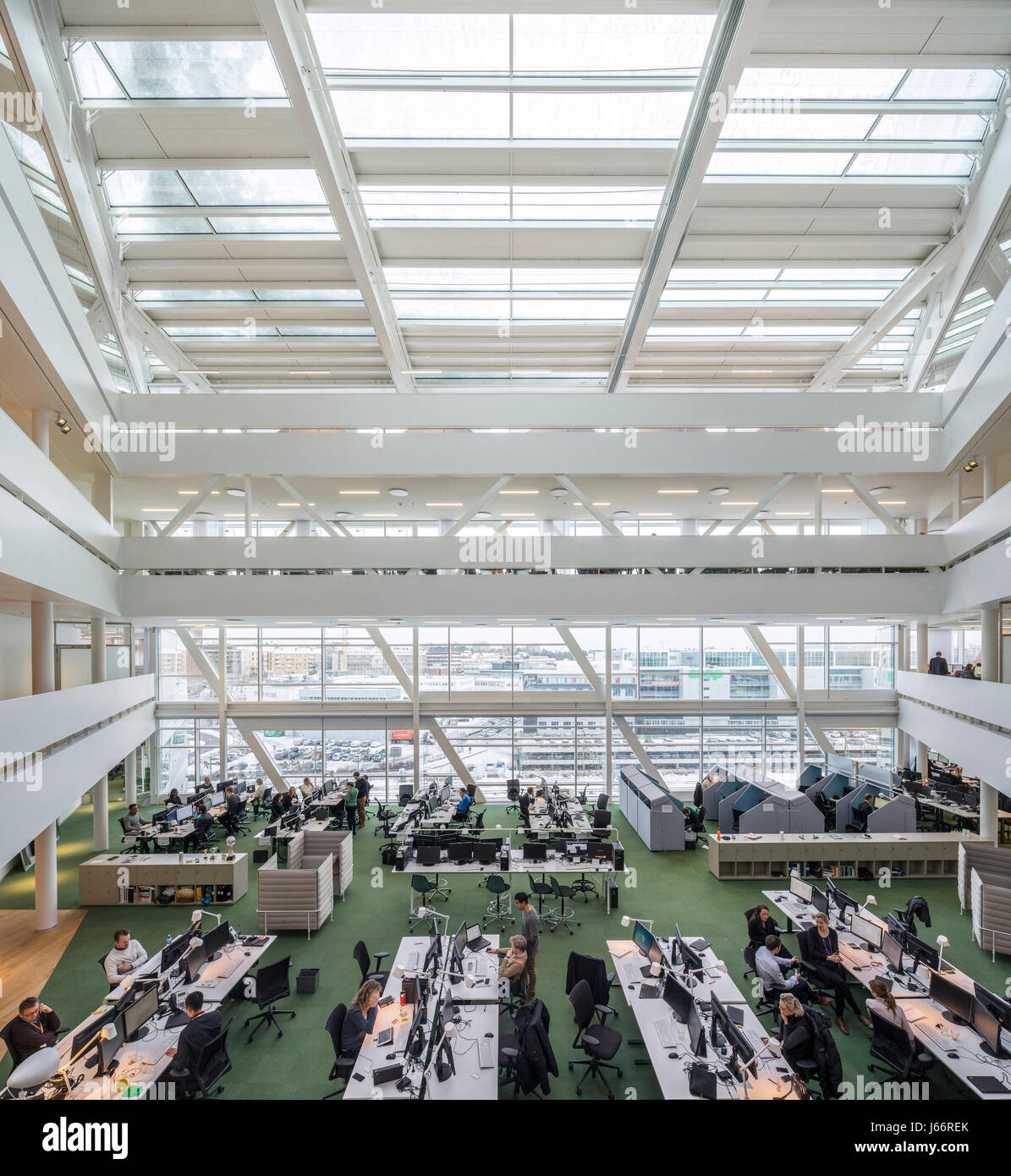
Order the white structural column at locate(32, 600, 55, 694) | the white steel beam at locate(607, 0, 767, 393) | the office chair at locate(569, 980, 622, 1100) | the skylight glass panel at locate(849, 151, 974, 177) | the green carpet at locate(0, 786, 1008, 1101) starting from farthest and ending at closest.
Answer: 1. the white structural column at locate(32, 600, 55, 694)
2. the skylight glass panel at locate(849, 151, 974, 177)
3. the green carpet at locate(0, 786, 1008, 1101)
4. the office chair at locate(569, 980, 622, 1100)
5. the white steel beam at locate(607, 0, 767, 393)

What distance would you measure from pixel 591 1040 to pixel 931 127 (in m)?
12.2

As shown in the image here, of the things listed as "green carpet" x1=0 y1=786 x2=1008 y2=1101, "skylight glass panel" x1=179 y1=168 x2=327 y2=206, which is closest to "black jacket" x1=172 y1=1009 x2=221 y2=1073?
"green carpet" x1=0 y1=786 x2=1008 y2=1101

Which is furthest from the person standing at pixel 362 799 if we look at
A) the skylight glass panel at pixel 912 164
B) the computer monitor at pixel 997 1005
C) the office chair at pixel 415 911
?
the skylight glass panel at pixel 912 164

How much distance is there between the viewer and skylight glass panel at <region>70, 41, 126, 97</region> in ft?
25.1

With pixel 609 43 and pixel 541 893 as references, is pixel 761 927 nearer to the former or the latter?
pixel 541 893

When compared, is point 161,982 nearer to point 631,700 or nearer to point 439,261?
point 439,261

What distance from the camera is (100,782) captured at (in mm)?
15328

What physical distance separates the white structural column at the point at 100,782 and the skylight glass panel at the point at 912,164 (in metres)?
14.9

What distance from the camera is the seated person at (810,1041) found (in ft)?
21.2

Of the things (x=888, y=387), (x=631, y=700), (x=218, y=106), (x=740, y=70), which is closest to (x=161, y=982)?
(x=218, y=106)

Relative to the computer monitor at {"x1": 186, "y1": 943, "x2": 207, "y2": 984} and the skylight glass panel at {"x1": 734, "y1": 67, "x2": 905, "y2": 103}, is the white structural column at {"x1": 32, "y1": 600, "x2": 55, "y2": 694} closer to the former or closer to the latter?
the computer monitor at {"x1": 186, "y1": 943, "x2": 207, "y2": 984}

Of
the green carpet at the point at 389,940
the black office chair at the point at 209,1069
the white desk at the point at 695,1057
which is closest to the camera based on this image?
the white desk at the point at 695,1057

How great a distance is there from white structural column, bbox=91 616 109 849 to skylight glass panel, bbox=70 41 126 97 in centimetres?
867

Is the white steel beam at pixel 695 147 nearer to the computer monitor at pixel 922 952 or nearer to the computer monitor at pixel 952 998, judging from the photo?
the computer monitor at pixel 952 998
